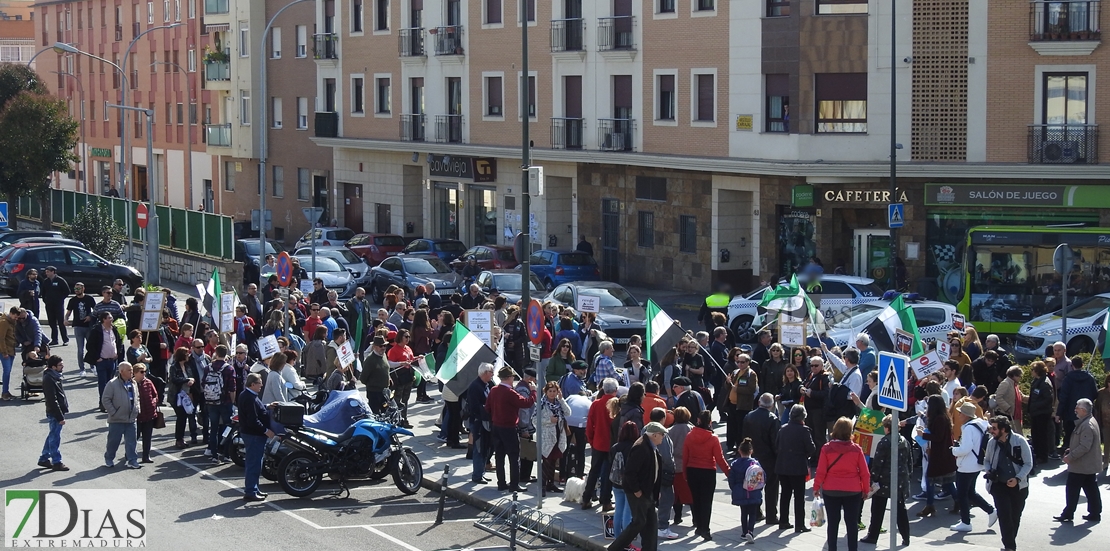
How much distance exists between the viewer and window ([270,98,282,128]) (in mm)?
62438

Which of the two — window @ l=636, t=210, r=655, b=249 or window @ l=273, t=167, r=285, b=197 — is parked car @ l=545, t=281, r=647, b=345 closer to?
window @ l=636, t=210, r=655, b=249

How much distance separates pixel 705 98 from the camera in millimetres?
40031

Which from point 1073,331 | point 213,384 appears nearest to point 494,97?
point 1073,331

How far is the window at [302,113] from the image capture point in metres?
60.3

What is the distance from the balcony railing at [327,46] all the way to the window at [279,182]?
745 cm

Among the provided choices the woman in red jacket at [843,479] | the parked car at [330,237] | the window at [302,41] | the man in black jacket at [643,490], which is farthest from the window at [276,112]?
the woman in red jacket at [843,479]

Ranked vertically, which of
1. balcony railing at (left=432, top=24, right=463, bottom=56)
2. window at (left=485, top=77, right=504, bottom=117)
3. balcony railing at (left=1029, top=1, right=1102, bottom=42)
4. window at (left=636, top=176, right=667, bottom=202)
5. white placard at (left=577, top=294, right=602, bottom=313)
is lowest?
white placard at (left=577, top=294, right=602, bottom=313)

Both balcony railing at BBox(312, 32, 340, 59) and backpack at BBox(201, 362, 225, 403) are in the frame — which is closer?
backpack at BBox(201, 362, 225, 403)

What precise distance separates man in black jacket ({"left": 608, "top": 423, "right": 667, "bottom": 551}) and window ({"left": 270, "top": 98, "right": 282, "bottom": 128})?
5065 cm

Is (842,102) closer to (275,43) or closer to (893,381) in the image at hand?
(893,381)

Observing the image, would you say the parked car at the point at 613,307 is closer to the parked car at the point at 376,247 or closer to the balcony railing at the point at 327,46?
the parked car at the point at 376,247

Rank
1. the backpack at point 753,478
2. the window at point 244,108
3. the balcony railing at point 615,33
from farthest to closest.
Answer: the window at point 244,108, the balcony railing at point 615,33, the backpack at point 753,478

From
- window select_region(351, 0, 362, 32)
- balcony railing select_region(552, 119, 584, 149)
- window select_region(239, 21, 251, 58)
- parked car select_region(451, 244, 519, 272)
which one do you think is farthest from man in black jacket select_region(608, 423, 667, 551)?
window select_region(239, 21, 251, 58)

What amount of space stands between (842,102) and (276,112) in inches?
1273
